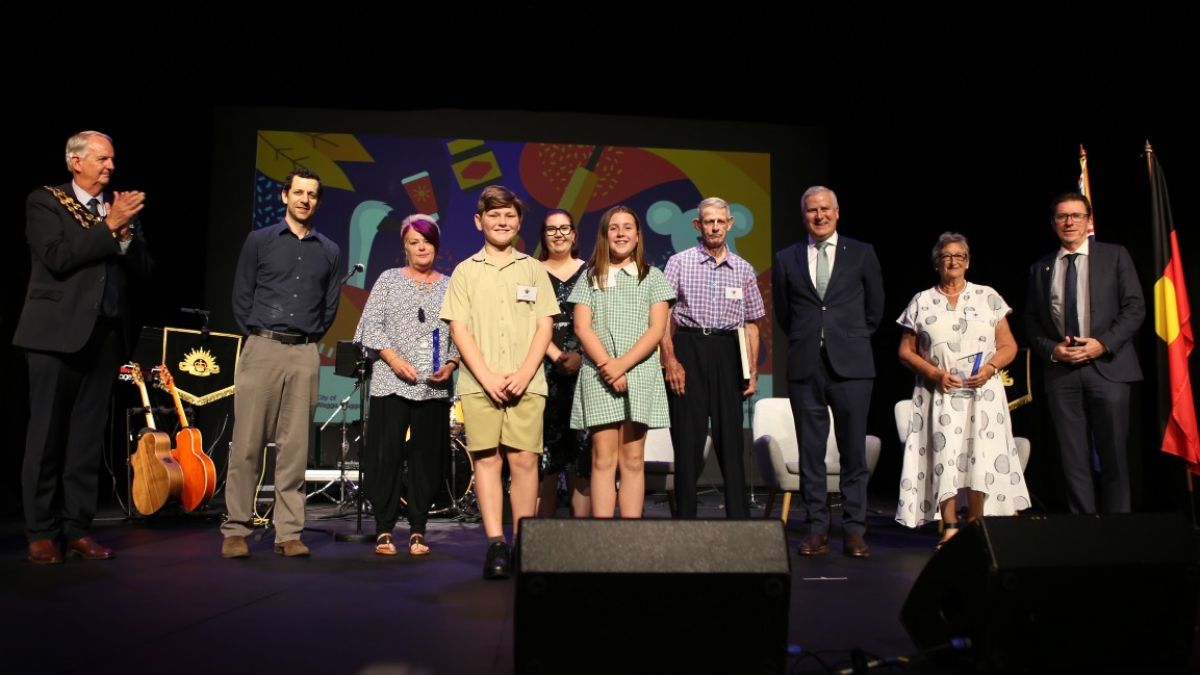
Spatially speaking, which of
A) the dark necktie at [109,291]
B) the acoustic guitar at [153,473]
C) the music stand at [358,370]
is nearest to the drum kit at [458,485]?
the music stand at [358,370]

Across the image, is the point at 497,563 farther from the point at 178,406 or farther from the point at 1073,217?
the point at 178,406

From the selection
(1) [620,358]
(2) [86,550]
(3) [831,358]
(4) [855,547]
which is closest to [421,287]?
(1) [620,358]

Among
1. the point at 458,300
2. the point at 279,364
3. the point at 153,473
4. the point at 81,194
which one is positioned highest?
the point at 81,194

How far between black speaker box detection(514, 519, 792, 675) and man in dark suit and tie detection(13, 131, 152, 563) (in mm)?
2688

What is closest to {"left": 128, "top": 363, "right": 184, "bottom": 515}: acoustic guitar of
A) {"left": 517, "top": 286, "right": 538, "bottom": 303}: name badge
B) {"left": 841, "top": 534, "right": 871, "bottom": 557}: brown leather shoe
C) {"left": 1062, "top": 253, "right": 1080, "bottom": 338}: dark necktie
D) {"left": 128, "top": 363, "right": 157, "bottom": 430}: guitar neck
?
{"left": 128, "top": 363, "right": 157, "bottom": 430}: guitar neck

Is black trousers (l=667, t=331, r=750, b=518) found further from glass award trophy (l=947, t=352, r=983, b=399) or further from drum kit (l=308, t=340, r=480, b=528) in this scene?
drum kit (l=308, t=340, r=480, b=528)

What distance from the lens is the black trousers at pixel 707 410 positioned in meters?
3.74

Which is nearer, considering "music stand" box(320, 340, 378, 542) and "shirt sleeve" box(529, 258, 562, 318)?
"shirt sleeve" box(529, 258, 562, 318)

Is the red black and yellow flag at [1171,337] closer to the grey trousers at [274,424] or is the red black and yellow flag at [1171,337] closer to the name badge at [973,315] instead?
the name badge at [973,315]

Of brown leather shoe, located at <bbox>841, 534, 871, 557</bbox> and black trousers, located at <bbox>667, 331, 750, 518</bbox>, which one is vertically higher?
Result: black trousers, located at <bbox>667, 331, 750, 518</bbox>

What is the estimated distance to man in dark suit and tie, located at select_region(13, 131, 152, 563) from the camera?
11.6 ft

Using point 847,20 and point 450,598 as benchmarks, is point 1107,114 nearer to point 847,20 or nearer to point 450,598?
point 847,20

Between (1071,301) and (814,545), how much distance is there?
158cm

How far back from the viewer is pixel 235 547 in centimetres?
376
